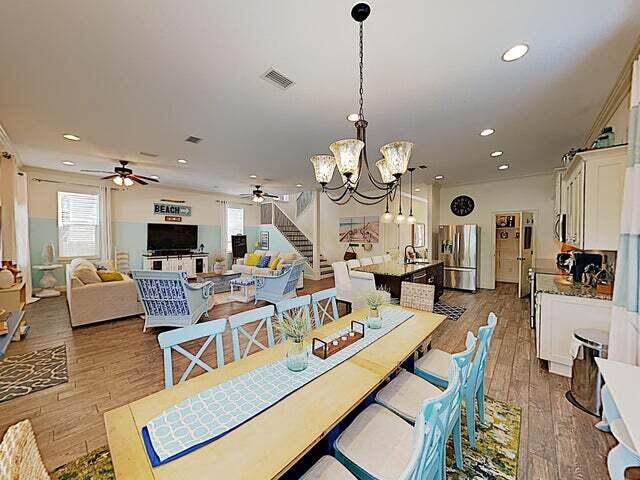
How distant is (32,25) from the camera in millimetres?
1833

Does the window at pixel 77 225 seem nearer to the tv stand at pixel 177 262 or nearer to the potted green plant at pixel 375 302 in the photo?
the tv stand at pixel 177 262

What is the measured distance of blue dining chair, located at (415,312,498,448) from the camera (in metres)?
1.89

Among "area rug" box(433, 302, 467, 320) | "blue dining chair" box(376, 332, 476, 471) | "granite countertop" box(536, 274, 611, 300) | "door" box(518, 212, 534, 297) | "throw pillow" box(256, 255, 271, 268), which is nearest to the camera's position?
"blue dining chair" box(376, 332, 476, 471)

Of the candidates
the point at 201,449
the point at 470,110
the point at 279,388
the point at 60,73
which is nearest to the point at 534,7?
the point at 470,110

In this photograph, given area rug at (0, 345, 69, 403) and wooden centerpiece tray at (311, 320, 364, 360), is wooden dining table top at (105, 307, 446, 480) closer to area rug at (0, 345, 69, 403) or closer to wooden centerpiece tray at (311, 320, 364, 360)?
wooden centerpiece tray at (311, 320, 364, 360)

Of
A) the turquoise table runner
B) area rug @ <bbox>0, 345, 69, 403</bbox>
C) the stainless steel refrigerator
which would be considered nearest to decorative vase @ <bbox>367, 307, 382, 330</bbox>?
the turquoise table runner

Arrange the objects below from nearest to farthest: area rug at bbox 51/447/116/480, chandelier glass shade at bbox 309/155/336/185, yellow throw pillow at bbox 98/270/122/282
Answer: area rug at bbox 51/447/116/480 < chandelier glass shade at bbox 309/155/336/185 < yellow throw pillow at bbox 98/270/122/282

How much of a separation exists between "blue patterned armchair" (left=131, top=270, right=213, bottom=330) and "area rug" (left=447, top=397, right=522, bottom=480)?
11.9 feet

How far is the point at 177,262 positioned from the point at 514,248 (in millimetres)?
10038

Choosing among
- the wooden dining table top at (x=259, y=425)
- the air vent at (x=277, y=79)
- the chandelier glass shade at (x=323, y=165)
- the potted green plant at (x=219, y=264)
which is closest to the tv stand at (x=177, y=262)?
the potted green plant at (x=219, y=264)

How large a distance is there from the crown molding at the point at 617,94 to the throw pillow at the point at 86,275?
6988 mm

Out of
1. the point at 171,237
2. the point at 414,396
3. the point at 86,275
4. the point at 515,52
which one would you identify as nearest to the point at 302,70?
the point at 515,52

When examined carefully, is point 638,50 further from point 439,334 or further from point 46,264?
point 46,264

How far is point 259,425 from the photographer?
45.8 inches
